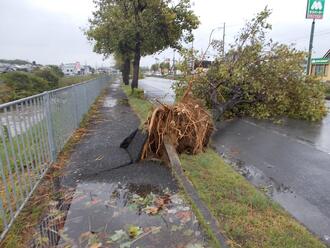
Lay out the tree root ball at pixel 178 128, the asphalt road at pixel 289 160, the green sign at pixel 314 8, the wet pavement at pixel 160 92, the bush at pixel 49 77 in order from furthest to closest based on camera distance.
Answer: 1. the bush at pixel 49 77
2. the green sign at pixel 314 8
3. the wet pavement at pixel 160 92
4. the tree root ball at pixel 178 128
5. the asphalt road at pixel 289 160

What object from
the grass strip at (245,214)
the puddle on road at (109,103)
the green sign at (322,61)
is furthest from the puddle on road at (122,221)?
the green sign at (322,61)

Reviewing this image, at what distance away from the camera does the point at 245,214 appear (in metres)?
3.15

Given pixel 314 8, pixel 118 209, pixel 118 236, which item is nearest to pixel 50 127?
pixel 118 209

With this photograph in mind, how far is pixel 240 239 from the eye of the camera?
2.71 m

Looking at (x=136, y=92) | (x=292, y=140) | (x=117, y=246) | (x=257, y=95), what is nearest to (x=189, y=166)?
(x=117, y=246)

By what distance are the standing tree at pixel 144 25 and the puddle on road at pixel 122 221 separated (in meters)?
12.7

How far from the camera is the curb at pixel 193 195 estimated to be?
274cm

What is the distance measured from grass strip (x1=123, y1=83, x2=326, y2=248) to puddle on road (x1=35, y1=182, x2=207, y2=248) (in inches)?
10.5

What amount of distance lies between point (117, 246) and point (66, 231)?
0.62 metres

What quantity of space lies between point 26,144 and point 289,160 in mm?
4756

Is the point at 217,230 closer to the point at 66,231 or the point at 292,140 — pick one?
the point at 66,231

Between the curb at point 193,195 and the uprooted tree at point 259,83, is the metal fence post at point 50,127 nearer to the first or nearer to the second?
the curb at point 193,195

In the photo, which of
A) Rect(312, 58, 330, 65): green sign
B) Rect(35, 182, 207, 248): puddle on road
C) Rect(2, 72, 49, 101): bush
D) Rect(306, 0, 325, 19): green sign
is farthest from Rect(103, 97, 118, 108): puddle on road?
Rect(312, 58, 330, 65): green sign

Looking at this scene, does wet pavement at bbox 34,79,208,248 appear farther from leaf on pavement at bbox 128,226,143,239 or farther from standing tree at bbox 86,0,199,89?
standing tree at bbox 86,0,199,89
